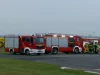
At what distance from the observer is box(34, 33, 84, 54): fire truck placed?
46.2 m

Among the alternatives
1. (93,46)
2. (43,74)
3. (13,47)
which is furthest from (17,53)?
(43,74)

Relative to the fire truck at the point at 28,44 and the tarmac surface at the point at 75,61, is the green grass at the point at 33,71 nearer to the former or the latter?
the tarmac surface at the point at 75,61

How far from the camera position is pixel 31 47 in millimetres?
42656

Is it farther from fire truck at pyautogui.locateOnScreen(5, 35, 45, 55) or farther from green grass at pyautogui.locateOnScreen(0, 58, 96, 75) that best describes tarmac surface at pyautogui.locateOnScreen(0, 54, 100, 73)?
fire truck at pyautogui.locateOnScreen(5, 35, 45, 55)

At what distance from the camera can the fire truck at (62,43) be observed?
152ft

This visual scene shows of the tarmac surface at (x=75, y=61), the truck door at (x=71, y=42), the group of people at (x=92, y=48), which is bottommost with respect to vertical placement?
the tarmac surface at (x=75, y=61)

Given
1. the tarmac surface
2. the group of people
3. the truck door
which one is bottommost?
the tarmac surface

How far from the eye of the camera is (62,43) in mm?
47125

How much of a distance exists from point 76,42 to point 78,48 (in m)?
0.97


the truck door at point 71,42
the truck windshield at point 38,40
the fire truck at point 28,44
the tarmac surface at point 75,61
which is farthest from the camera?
the truck door at point 71,42

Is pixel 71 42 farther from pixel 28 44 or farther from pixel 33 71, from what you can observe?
pixel 33 71

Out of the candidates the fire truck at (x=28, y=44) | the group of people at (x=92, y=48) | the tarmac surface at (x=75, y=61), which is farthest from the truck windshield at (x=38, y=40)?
the group of people at (x=92, y=48)

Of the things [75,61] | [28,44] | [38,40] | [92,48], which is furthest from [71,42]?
[75,61]

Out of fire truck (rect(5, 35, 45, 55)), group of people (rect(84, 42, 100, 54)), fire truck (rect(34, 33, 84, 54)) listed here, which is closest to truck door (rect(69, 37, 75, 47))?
fire truck (rect(34, 33, 84, 54))
